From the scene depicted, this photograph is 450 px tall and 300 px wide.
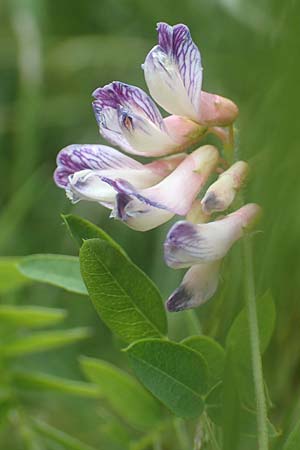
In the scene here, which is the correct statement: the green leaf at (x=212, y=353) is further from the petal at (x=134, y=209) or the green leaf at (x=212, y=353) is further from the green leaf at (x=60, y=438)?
the green leaf at (x=60, y=438)

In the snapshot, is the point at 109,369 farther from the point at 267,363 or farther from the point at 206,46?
the point at 206,46

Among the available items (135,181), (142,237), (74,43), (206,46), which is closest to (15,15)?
(74,43)

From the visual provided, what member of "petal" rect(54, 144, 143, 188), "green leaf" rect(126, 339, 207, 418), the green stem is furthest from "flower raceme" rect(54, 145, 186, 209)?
the green stem

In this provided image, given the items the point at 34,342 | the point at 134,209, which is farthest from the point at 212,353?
the point at 34,342

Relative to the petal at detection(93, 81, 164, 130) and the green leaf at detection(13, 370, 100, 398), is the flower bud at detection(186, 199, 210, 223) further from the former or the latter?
the green leaf at detection(13, 370, 100, 398)

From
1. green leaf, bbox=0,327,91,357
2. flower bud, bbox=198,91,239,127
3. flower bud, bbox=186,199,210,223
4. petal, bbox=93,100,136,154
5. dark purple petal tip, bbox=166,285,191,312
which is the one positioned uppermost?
flower bud, bbox=198,91,239,127

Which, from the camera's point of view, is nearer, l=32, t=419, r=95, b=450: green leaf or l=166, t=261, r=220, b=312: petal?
l=166, t=261, r=220, b=312: petal
